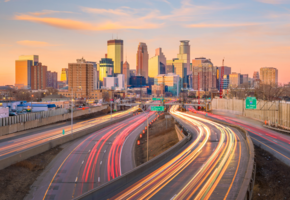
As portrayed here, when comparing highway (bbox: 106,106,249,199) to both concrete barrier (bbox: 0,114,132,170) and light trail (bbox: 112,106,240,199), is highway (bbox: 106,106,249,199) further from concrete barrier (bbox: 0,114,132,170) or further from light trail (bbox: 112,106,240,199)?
concrete barrier (bbox: 0,114,132,170)

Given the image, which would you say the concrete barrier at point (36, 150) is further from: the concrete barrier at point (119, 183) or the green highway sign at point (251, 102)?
→ the green highway sign at point (251, 102)

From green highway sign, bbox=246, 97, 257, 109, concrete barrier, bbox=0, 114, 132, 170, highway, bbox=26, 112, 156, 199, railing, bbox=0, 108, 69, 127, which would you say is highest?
green highway sign, bbox=246, 97, 257, 109

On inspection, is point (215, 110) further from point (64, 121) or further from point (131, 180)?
point (131, 180)

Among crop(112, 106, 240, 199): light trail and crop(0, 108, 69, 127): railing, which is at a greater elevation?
crop(0, 108, 69, 127): railing

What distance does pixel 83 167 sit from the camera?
33344mm

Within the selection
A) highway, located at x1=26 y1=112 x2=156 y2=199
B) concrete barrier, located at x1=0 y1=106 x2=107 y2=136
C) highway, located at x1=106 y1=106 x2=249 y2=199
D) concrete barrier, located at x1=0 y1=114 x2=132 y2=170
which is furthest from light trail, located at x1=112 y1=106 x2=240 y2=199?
concrete barrier, located at x1=0 y1=106 x2=107 y2=136

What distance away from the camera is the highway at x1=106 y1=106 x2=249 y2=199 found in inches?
691

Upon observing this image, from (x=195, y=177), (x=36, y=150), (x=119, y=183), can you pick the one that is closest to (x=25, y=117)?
(x=36, y=150)

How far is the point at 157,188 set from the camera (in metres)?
18.6

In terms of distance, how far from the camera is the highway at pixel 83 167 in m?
25.9

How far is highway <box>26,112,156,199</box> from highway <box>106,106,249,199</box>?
26.8 feet

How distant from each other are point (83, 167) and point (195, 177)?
56.0 feet

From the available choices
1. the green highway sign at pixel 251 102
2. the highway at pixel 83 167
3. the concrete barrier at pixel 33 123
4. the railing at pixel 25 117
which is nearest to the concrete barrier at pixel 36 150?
A: the highway at pixel 83 167

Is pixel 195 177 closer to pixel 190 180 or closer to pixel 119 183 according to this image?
pixel 190 180
